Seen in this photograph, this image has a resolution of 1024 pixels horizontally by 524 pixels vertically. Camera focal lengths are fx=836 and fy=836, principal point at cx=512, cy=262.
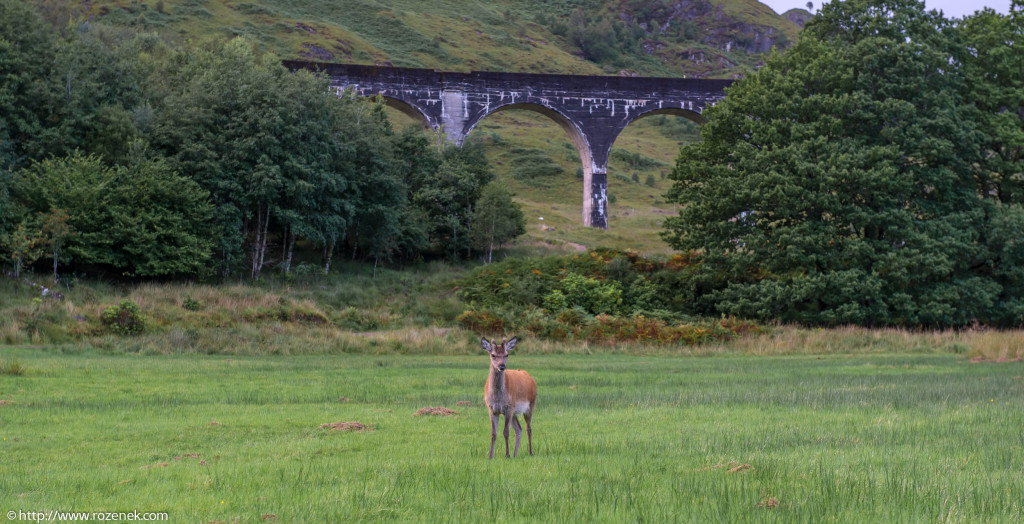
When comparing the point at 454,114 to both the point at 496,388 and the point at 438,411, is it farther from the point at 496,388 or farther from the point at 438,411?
the point at 496,388

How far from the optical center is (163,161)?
37.9 meters

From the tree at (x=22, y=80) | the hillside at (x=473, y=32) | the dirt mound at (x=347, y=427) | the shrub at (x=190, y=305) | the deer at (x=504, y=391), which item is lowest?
the shrub at (x=190, y=305)

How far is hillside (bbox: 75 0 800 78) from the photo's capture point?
10469cm

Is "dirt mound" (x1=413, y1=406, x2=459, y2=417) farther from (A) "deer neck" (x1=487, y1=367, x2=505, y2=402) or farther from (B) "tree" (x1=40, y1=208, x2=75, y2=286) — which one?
(B) "tree" (x1=40, y1=208, x2=75, y2=286)

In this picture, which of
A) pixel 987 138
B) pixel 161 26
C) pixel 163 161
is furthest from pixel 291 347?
pixel 161 26

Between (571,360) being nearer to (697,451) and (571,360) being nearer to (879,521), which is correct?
(697,451)

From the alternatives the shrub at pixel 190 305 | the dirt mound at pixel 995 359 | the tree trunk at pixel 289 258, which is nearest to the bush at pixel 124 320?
the shrub at pixel 190 305

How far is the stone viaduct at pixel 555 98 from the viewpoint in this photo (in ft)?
195

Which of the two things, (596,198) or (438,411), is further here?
(596,198)

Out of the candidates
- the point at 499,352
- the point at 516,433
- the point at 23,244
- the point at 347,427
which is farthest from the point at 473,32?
the point at 499,352

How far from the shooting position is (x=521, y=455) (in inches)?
383

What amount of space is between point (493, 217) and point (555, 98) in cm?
1746

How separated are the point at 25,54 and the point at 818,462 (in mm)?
41365

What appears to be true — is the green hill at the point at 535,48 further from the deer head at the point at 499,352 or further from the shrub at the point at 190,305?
the deer head at the point at 499,352
